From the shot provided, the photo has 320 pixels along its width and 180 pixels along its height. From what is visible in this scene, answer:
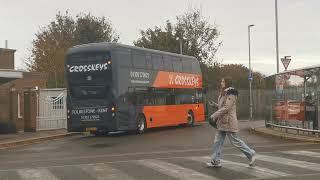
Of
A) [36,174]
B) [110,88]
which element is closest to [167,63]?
[110,88]

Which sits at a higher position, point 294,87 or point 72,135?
point 294,87

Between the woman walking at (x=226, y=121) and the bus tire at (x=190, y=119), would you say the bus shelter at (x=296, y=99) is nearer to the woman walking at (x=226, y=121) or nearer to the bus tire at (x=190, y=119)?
the bus tire at (x=190, y=119)

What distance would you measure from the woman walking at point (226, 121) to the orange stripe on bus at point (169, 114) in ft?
47.2

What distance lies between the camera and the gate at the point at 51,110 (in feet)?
94.8

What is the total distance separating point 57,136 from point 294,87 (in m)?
10.1

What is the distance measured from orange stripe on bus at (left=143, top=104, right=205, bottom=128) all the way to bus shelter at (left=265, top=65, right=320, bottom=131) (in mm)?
5352

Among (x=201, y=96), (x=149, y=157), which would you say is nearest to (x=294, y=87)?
(x=149, y=157)

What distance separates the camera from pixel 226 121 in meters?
12.3

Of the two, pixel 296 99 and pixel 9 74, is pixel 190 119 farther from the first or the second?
pixel 9 74

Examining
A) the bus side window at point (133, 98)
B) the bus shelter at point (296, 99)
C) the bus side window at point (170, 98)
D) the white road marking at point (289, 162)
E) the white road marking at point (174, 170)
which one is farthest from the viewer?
the bus side window at point (170, 98)

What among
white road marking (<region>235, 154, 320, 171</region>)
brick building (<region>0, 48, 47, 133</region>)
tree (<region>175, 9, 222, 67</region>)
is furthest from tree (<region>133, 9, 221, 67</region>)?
white road marking (<region>235, 154, 320, 171</region>)

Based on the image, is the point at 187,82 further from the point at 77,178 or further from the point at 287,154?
the point at 77,178

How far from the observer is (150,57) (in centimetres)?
2758

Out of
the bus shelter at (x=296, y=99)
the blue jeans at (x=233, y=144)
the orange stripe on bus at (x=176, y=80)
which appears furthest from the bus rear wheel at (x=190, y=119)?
the blue jeans at (x=233, y=144)
